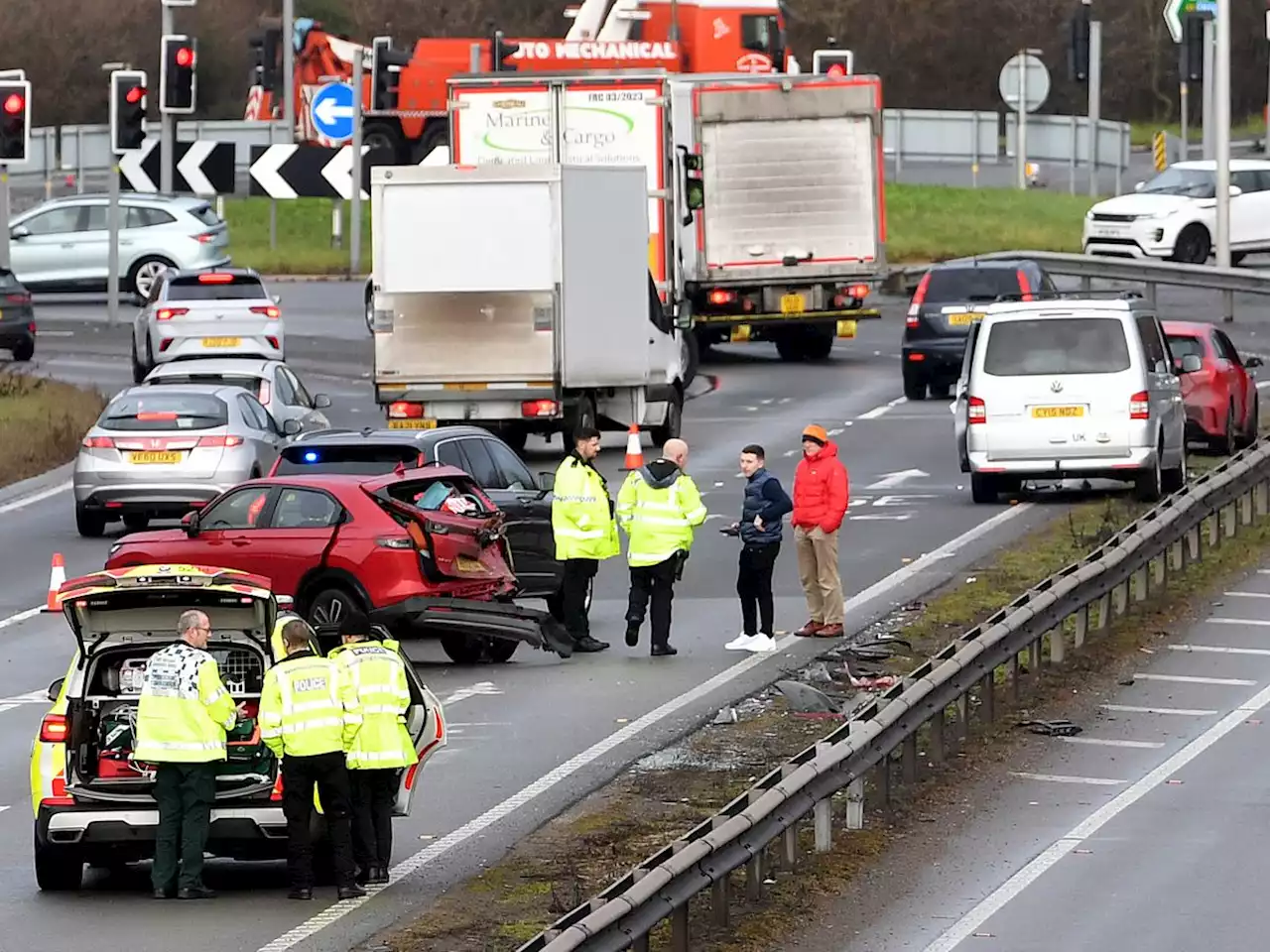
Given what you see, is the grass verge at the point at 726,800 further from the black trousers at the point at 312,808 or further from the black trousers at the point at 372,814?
the black trousers at the point at 312,808

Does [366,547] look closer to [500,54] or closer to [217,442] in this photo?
[217,442]

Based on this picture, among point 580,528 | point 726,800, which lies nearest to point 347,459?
point 580,528

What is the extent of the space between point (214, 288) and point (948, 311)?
9.15 m

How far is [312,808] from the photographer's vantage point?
1278cm

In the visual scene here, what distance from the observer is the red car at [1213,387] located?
3102cm

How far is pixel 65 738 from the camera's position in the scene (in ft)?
42.5

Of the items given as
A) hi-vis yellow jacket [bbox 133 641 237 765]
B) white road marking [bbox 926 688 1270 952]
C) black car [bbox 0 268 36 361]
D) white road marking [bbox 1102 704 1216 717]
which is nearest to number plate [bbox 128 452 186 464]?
white road marking [bbox 1102 704 1216 717]

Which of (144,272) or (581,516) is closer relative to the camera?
(581,516)

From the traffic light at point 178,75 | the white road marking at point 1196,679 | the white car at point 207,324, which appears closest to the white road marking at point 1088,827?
the white road marking at point 1196,679

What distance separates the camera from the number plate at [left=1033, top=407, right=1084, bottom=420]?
27016mm

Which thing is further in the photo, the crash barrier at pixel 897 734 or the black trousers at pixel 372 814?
the black trousers at pixel 372 814

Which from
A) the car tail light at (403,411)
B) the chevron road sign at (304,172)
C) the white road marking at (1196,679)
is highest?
the chevron road sign at (304,172)

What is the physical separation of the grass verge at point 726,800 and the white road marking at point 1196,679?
27cm

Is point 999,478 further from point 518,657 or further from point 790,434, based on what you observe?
point 518,657
